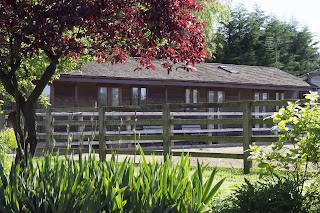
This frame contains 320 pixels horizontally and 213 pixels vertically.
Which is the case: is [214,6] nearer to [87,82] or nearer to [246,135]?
[87,82]

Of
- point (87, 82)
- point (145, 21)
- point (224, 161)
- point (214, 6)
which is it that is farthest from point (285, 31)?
point (145, 21)

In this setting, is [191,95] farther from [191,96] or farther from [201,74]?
[201,74]

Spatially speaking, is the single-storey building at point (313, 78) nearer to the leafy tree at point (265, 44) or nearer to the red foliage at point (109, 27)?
the leafy tree at point (265, 44)

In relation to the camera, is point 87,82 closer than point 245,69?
Yes

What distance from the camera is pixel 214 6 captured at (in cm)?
3306

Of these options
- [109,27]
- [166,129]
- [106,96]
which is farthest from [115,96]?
[109,27]

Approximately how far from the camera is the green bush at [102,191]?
3.84m

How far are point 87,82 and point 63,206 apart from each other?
17694 mm

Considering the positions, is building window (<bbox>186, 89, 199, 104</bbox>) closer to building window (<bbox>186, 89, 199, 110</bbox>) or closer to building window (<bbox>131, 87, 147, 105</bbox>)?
building window (<bbox>186, 89, 199, 110</bbox>)

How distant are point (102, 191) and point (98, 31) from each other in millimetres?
2206

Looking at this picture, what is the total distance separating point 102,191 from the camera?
13.3ft

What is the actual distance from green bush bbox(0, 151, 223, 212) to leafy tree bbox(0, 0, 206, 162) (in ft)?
1.87

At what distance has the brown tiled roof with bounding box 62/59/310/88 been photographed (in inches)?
846

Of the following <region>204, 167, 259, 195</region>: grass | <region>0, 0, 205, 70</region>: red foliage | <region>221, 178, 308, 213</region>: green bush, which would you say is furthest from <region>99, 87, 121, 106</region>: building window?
<region>221, 178, 308, 213</region>: green bush
